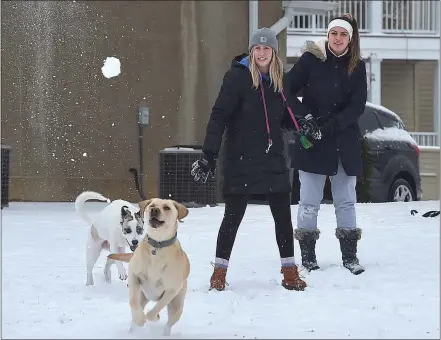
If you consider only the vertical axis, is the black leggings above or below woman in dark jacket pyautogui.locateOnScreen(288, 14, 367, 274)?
below

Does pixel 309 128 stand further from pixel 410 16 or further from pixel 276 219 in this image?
pixel 410 16

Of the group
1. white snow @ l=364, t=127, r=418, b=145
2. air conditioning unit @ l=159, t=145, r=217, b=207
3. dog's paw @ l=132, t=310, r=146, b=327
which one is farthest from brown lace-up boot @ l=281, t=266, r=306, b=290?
white snow @ l=364, t=127, r=418, b=145

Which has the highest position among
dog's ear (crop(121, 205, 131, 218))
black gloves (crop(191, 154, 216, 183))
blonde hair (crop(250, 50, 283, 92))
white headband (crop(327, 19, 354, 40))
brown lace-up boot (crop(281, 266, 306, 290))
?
white headband (crop(327, 19, 354, 40))

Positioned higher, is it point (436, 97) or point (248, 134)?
point (436, 97)

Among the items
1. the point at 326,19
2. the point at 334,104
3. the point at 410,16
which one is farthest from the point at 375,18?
the point at 334,104

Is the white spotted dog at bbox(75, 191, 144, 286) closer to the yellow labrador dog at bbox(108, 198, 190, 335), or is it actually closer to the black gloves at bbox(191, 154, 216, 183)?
the black gloves at bbox(191, 154, 216, 183)

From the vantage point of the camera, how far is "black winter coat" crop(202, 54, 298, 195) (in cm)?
638

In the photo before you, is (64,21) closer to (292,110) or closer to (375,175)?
(375,175)

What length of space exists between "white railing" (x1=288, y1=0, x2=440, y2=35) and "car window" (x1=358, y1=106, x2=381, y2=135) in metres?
10.6

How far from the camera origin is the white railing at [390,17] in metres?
24.6

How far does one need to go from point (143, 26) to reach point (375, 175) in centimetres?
463

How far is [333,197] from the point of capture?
7168 millimetres

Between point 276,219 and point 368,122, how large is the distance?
757 cm

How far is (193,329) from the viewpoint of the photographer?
5199 millimetres
